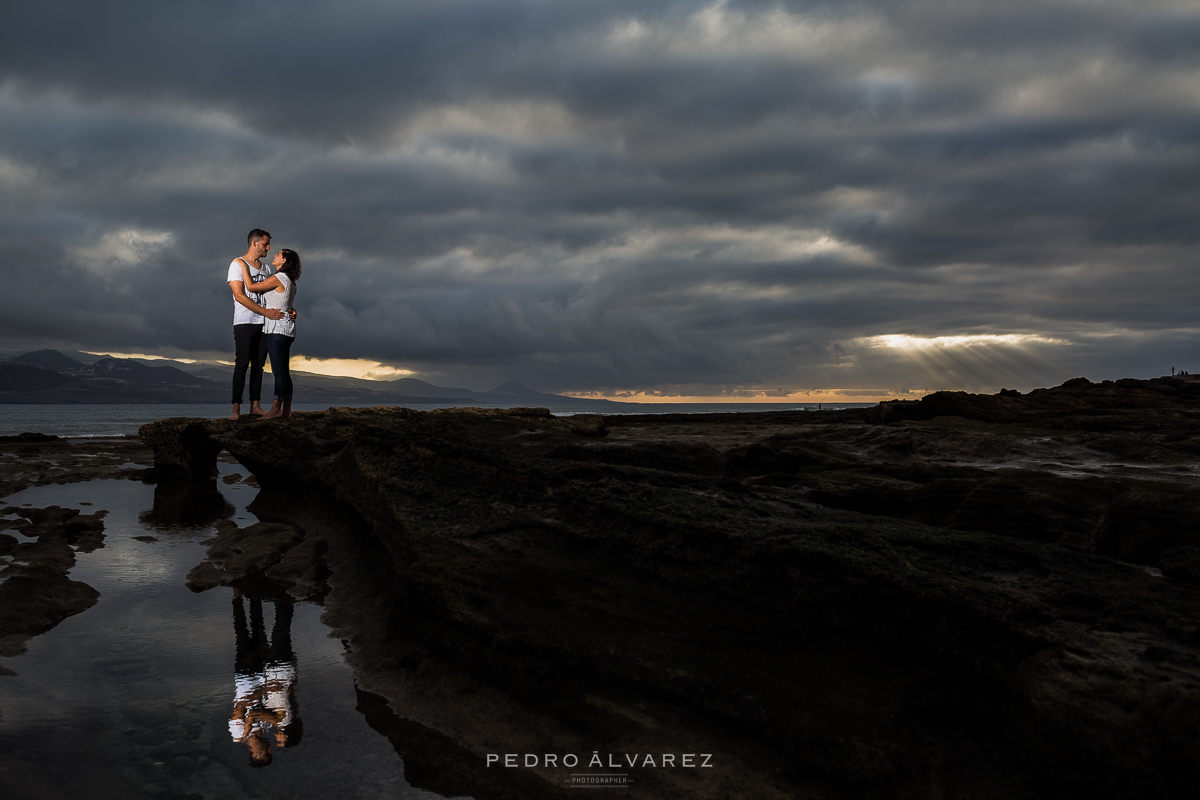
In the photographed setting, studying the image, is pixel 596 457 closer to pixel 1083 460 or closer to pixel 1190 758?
pixel 1190 758

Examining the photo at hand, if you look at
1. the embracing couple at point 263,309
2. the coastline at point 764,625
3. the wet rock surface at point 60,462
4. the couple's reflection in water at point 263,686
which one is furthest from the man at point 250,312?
the wet rock surface at point 60,462

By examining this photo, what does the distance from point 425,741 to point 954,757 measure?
9.37 feet

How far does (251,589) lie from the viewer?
239 inches

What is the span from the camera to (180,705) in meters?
3.84

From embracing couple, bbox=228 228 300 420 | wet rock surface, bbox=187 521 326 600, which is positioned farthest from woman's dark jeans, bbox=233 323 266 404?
wet rock surface, bbox=187 521 326 600

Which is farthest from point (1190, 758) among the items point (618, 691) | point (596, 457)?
point (596, 457)

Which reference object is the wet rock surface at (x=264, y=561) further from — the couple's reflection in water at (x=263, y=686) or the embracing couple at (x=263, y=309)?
the embracing couple at (x=263, y=309)

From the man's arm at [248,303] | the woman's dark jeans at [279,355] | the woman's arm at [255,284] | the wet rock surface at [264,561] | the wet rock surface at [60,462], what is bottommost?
the wet rock surface at [60,462]

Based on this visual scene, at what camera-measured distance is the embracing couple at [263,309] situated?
29.2 ft

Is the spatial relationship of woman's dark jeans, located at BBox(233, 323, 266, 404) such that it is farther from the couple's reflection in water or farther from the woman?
the couple's reflection in water

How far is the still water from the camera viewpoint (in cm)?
313

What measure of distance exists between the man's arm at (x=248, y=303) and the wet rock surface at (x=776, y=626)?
3661 mm

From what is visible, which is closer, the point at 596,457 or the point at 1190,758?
the point at 1190,758

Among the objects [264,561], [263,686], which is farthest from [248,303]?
[263,686]
